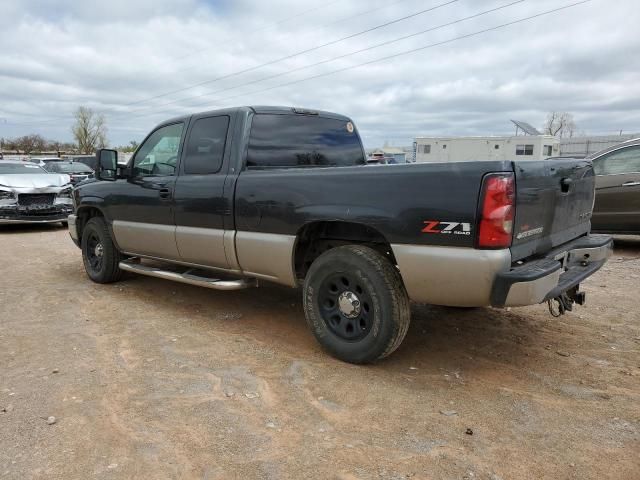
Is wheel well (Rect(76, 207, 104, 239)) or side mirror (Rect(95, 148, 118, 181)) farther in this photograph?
wheel well (Rect(76, 207, 104, 239))

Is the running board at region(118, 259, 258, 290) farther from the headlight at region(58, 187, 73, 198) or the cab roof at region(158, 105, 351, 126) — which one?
the headlight at region(58, 187, 73, 198)

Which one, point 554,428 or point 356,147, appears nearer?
point 554,428

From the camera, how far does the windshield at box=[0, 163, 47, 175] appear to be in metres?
12.4

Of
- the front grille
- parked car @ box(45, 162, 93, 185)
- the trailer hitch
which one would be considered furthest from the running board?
parked car @ box(45, 162, 93, 185)

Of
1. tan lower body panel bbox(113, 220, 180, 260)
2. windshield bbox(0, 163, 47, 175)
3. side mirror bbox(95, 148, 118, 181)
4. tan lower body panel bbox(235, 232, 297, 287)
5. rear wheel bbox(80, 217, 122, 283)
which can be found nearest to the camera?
tan lower body panel bbox(235, 232, 297, 287)

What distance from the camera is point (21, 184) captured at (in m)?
11.5

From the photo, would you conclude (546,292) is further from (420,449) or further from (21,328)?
(21,328)

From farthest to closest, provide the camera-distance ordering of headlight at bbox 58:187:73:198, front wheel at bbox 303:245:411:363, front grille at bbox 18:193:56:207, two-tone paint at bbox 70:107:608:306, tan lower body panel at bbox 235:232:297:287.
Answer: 1. headlight at bbox 58:187:73:198
2. front grille at bbox 18:193:56:207
3. tan lower body panel at bbox 235:232:297:287
4. front wheel at bbox 303:245:411:363
5. two-tone paint at bbox 70:107:608:306

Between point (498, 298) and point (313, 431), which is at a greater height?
point (498, 298)

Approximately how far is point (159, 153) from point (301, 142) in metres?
1.59

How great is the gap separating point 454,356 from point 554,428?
1142mm

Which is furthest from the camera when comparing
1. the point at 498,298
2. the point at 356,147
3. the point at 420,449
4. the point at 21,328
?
the point at 356,147

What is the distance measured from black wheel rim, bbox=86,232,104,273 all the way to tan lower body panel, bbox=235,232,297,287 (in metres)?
2.71

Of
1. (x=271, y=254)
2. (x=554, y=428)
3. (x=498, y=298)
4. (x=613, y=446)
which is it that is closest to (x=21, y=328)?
(x=271, y=254)
